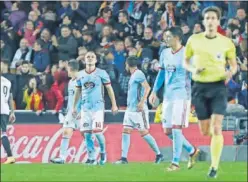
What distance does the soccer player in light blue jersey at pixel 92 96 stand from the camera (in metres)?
21.4

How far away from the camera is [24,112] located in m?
25.2

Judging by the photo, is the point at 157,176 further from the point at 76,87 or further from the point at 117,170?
the point at 76,87

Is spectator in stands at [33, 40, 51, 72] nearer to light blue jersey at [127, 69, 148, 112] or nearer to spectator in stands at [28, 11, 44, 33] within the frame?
spectator in stands at [28, 11, 44, 33]

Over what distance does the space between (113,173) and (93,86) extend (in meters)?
4.45

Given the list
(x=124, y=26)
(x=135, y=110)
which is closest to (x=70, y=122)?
(x=135, y=110)

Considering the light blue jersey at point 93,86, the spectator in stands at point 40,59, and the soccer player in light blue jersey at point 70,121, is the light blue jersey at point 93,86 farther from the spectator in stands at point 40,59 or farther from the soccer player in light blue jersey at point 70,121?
the spectator in stands at point 40,59

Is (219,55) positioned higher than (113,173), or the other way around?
(219,55)

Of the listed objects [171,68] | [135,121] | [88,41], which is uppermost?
[88,41]

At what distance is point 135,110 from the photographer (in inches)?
865

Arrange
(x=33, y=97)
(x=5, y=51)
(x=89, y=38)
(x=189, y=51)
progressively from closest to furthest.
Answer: (x=189, y=51) → (x=33, y=97) → (x=89, y=38) → (x=5, y=51)

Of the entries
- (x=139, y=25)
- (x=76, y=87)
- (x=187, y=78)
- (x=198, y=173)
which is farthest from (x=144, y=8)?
(x=198, y=173)

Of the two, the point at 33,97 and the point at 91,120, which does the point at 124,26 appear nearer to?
the point at 33,97

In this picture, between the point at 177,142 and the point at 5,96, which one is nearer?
the point at 177,142

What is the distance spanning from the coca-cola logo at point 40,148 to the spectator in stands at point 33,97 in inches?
33.8
